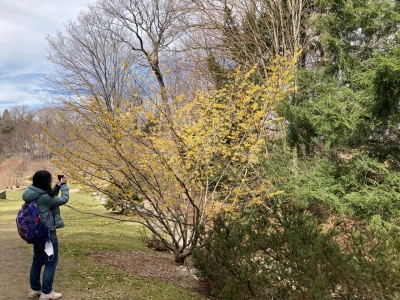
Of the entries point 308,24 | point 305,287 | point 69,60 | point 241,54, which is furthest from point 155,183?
point 69,60

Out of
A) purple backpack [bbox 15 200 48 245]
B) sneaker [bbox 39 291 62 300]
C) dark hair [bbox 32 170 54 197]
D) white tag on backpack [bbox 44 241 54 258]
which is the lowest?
sneaker [bbox 39 291 62 300]

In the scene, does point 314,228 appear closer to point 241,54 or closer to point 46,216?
point 46,216

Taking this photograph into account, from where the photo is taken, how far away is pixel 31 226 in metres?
3.10

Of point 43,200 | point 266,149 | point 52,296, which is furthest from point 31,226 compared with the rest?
point 266,149

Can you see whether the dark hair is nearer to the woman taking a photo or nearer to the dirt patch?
the woman taking a photo

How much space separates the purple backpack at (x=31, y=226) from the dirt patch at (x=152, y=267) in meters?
1.95

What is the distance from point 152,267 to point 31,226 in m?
2.63

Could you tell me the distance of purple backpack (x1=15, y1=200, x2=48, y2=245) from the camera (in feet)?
10.1

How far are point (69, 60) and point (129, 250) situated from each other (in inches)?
623

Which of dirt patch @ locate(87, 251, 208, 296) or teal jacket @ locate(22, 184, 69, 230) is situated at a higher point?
teal jacket @ locate(22, 184, 69, 230)

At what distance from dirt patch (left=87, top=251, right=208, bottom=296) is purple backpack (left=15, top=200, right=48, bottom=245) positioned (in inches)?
76.7

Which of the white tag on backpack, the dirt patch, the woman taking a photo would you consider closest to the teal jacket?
the woman taking a photo

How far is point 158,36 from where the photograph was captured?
16.0m

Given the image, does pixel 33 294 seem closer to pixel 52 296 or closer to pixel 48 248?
pixel 52 296
